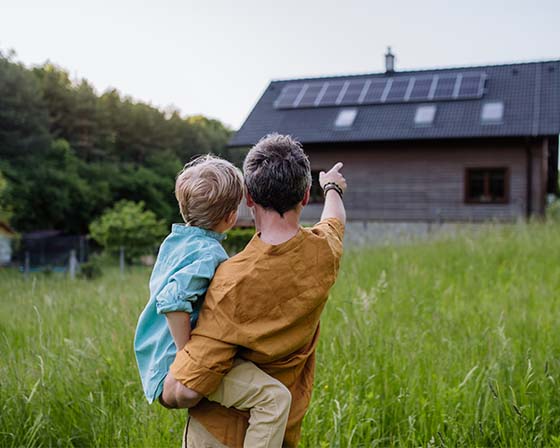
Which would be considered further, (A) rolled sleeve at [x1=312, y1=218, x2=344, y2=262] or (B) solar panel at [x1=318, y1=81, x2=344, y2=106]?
(B) solar panel at [x1=318, y1=81, x2=344, y2=106]

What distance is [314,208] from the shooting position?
2323 cm

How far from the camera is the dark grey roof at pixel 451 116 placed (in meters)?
22.4

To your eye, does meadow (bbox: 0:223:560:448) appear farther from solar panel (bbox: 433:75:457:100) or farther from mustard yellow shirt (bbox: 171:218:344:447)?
solar panel (bbox: 433:75:457:100)

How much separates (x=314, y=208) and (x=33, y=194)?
67.9 ft

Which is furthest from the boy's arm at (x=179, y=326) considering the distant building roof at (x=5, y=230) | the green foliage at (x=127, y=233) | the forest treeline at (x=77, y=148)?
the distant building roof at (x=5, y=230)

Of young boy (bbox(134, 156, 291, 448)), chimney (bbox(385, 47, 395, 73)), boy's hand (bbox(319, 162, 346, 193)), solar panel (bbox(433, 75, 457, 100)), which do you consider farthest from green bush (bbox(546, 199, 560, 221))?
young boy (bbox(134, 156, 291, 448))

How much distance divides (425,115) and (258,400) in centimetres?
2300

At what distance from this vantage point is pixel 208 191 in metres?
1.78

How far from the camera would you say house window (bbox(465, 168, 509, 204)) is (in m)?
22.7

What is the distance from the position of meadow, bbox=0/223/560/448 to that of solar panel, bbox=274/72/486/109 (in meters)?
20.4

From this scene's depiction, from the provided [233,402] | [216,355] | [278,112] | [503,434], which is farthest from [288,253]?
[278,112]

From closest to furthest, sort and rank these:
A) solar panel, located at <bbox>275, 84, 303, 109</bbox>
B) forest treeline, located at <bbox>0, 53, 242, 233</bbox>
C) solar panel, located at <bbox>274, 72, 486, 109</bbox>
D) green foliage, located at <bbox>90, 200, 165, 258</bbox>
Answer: solar panel, located at <bbox>274, 72, 486, 109</bbox>, solar panel, located at <bbox>275, 84, 303, 109</bbox>, green foliage, located at <bbox>90, 200, 165, 258</bbox>, forest treeline, located at <bbox>0, 53, 242, 233</bbox>

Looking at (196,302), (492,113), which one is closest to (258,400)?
(196,302)

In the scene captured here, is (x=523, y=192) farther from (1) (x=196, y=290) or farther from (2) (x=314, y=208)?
(1) (x=196, y=290)
